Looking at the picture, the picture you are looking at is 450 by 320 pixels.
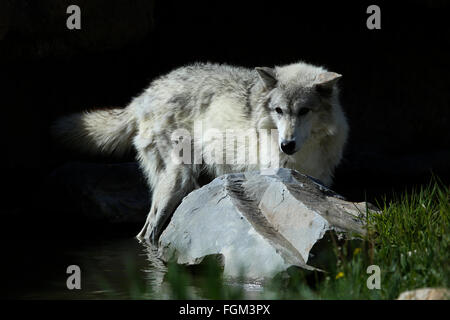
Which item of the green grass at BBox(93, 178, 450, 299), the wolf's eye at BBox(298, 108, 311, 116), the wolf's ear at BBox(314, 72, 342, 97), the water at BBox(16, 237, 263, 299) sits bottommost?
the water at BBox(16, 237, 263, 299)

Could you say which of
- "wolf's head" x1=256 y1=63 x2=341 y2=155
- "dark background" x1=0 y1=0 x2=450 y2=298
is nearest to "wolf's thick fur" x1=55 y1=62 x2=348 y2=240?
"wolf's head" x1=256 y1=63 x2=341 y2=155

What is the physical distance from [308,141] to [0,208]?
3553 millimetres

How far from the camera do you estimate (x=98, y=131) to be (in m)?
6.98

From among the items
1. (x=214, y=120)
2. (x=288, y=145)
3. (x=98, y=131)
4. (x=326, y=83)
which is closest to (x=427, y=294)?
(x=288, y=145)

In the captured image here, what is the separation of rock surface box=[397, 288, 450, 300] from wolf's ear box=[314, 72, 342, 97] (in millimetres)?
2605

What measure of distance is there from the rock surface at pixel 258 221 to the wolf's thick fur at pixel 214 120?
1.49ft

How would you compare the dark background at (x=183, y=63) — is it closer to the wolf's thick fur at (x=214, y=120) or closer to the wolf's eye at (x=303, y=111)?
the wolf's thick fur at (x=214, y=120)

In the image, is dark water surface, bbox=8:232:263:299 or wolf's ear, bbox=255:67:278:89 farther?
wolf's ear, bbox=255:67:278:89

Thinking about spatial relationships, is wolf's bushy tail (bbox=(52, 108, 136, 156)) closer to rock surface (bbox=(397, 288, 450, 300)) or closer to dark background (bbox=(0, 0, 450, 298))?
dark background (bbox=(0, 0, 450, 298))

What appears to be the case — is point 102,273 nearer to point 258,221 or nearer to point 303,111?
point 258,221

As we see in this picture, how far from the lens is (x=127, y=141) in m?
7.05

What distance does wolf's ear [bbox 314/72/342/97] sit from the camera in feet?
19.4

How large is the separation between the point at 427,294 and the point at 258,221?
1.78 m

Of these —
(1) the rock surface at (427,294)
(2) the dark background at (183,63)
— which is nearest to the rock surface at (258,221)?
(1) the rock surface at (427,294)
